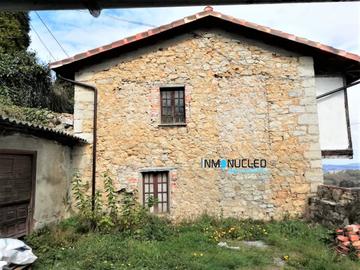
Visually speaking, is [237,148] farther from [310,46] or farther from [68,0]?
[68,0]

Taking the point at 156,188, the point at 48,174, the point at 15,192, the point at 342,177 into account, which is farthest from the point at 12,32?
the point at 342,177

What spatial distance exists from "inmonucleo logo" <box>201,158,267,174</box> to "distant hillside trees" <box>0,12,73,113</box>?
7.86 m

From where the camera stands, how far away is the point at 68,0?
134 centimetres

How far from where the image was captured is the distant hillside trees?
12.1 meters

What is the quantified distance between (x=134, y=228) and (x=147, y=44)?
543 centimetres

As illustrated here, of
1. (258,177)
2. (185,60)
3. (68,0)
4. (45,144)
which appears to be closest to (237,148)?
(258,177)

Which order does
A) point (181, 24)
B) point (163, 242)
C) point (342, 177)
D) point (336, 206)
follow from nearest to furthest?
point (163, 242)
point (336, 206)
point (181, 24)
point (342, 177)

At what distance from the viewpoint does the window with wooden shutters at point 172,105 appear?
30.6ft

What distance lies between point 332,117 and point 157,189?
18.8 ft

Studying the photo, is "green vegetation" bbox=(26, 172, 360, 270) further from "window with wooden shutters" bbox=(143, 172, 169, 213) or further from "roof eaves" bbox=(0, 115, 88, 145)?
"roof eaves" bbox=(0, 115, 88, 145)

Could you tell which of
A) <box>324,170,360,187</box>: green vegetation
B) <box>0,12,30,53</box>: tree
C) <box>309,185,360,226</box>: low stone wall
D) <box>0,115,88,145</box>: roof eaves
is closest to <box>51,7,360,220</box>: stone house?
<box>309,185,360,226</box>: low stone wall

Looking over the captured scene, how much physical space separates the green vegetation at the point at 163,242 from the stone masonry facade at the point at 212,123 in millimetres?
642

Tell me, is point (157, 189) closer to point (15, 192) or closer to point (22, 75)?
point (15, 192)

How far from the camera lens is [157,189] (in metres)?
9.01
